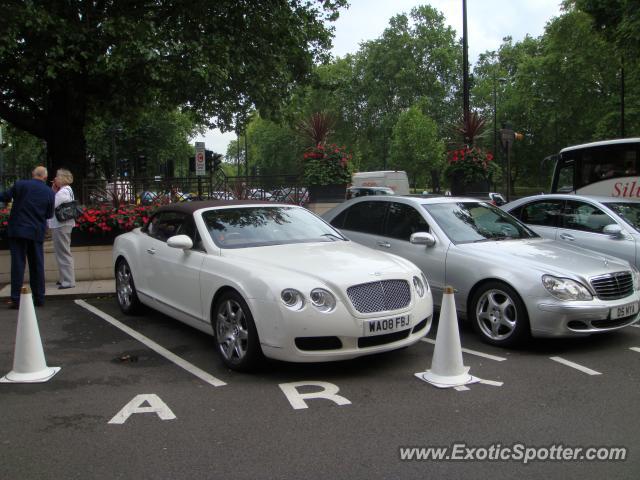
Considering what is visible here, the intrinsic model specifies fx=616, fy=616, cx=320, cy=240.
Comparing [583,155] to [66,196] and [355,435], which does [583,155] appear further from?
[355,435]

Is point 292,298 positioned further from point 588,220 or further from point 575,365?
point 588,220

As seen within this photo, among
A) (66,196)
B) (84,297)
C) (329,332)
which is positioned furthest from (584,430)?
(66,196)

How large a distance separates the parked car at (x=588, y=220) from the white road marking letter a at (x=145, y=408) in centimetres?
577

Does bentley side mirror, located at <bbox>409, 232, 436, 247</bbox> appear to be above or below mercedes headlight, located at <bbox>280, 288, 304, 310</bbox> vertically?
above

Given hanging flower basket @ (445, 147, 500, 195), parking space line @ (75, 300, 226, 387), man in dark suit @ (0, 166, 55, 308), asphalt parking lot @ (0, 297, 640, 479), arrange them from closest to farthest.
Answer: asphalt parking lot @ (0, 297, 640, 479) → parking space line @ (75, 300, 226, 387) → man in dark suit @ (0, 166, 55, 308) → hanging flower basket @ (445, 147, 500, 195)

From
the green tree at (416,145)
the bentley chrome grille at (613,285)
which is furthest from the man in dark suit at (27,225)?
the green tree at (416,145)

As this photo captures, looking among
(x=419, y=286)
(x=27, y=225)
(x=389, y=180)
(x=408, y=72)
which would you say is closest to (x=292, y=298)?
(x=419, y=286)

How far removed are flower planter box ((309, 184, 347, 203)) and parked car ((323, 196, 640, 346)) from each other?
606 centimetres

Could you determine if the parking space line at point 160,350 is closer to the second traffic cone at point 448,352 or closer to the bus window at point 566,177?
the second traffic cone at point 448,352

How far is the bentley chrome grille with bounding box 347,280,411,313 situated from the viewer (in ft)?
16.2

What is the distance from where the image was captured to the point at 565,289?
223 inches

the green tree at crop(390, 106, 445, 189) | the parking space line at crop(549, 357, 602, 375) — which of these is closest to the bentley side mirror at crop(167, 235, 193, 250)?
the parking space line at crop(549, 357, 602, 375)

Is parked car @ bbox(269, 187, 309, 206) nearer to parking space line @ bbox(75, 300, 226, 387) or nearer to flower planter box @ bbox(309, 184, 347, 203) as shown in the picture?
flower planter box @ bbox(309, 184, 347, 203)

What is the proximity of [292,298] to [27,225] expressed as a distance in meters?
4.73
